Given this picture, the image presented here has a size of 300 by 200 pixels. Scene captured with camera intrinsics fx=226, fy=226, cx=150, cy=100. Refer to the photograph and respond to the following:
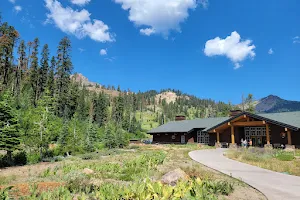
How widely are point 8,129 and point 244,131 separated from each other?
2915 centimetres

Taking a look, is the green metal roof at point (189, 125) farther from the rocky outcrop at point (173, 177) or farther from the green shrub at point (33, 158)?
the rocky outcrop at point (173, 177)

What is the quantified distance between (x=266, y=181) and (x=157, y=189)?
5.60 metres

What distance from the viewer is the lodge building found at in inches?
1045

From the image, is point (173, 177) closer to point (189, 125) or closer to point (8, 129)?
point (8, 129)

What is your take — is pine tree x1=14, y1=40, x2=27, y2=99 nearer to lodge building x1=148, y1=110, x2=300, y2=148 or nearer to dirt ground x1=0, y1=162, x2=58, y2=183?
lodge building x1=148, y1=110, x2=300, y2=148

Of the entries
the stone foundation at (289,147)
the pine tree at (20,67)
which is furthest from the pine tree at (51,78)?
the stone foundation at (289,147)

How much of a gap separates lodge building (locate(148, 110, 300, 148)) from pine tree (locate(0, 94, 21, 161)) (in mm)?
25379

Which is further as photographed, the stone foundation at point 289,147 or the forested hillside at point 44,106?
the stone foundation at point 289,147

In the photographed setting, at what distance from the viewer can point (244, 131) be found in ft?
107

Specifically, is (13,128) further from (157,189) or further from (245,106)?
(245,106)

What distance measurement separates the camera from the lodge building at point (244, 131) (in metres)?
26.5

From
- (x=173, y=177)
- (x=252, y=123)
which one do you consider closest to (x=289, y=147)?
(x=252, y=123)

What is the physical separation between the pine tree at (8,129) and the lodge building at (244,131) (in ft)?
83.3

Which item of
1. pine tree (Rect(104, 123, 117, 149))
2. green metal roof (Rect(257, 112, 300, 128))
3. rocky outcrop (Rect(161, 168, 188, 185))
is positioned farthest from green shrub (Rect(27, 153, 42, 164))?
green metal roof (Rect(257, 112, 300, 128))
